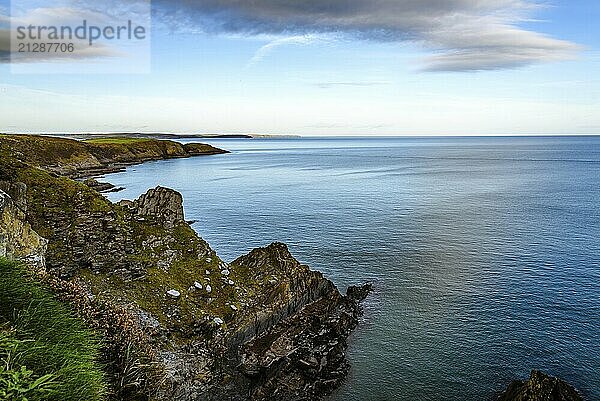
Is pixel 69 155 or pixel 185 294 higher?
pixel 69 155

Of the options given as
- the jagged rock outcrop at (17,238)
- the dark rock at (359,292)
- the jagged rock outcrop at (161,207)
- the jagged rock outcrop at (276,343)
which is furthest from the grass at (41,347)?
the dark rock at (359,292)

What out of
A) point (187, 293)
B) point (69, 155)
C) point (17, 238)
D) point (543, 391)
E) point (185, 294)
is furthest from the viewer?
point (69, 155)

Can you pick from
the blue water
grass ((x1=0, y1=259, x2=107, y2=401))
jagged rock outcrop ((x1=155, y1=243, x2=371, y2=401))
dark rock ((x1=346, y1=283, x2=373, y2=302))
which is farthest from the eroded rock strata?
grass ((x1=0, y1=259, x2=107, y2=401))

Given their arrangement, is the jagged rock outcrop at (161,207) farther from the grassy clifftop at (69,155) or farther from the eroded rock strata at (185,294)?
the grassy clifftop at (69,155)

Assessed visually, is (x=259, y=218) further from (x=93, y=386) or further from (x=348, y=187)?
(x=93, y=386)

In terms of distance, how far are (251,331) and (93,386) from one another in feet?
62.4

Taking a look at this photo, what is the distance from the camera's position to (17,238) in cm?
2050

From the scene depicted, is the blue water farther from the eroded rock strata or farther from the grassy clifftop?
the grassy clifftop

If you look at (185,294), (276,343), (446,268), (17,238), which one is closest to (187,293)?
(185,294)

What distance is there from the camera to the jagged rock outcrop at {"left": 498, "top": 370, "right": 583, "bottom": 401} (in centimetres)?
2192

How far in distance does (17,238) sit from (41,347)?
12939 millimetres

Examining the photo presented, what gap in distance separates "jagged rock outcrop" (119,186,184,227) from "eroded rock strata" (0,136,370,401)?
69 millimetres

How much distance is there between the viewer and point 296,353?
28.0 meters

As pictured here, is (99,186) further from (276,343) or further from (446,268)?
(276,343)
